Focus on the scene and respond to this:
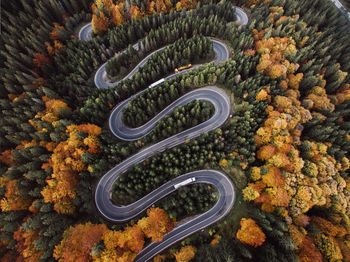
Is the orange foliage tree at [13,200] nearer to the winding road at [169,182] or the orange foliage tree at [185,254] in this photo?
the winding road at [169,182]

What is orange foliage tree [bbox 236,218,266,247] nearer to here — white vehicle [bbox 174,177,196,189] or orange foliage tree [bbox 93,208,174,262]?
white vehicle [bbox 174,177,196,189]

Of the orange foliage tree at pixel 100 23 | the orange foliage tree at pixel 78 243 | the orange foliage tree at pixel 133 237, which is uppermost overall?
the orange foliage tree at pixel 100 23

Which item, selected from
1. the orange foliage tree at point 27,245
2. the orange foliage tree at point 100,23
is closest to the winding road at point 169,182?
the orange foliage tree at point 27,245

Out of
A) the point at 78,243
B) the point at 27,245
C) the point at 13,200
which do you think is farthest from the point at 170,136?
the point at 13,200

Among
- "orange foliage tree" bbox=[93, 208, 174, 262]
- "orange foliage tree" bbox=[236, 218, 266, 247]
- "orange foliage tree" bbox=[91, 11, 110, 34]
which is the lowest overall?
"orange foliage tree" bbox=[93, 208, 174, 262]

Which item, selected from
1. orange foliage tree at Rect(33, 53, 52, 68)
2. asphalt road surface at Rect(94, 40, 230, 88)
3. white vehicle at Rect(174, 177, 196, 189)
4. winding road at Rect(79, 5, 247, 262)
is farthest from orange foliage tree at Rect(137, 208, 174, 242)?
orange foliage tree at Rect(33, 53, 52, 68)

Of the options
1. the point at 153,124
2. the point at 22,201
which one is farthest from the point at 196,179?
the point at 22,201
